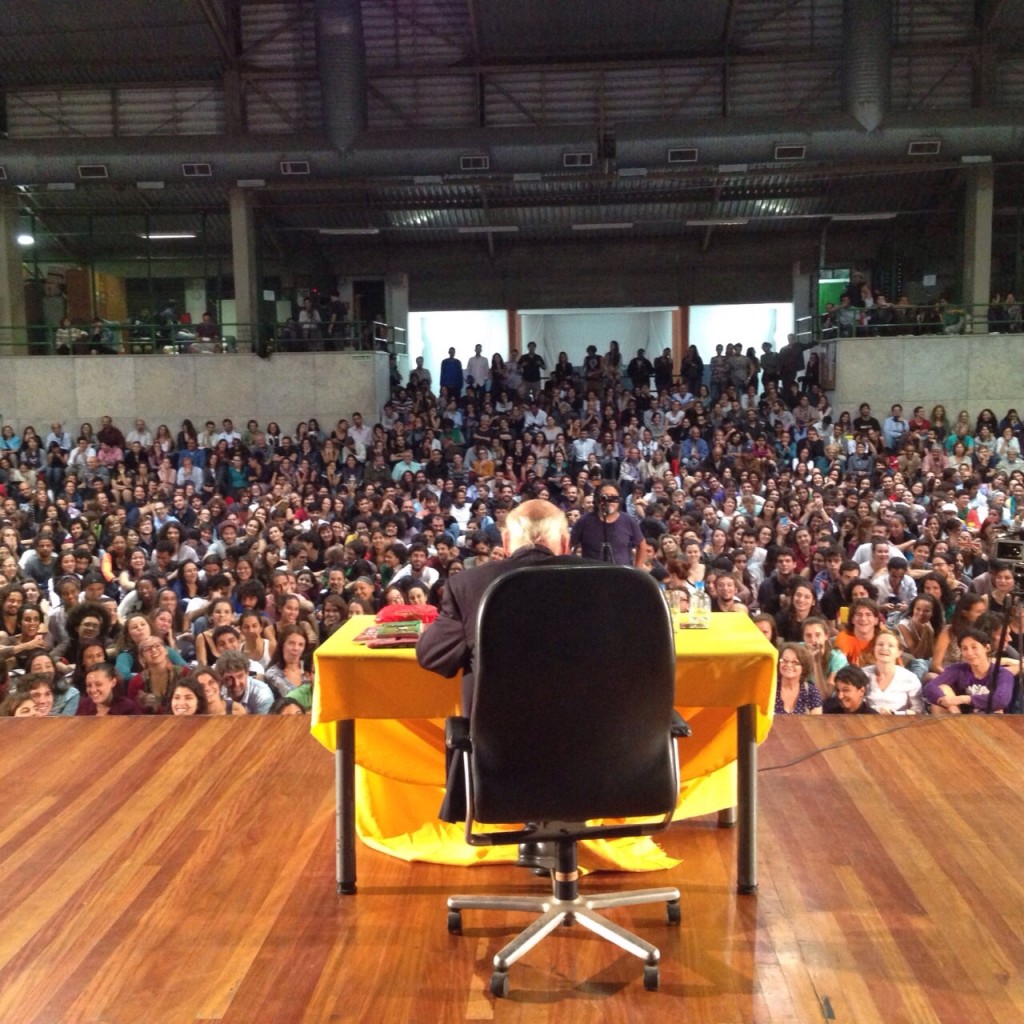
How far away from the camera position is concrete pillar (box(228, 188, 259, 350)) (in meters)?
14.8

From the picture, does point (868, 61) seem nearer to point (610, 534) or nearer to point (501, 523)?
point (501, 523)

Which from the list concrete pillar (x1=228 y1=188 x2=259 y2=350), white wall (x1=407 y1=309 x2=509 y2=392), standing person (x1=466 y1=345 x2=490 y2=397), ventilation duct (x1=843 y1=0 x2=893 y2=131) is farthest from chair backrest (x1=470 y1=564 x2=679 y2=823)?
white wall (x1=407 y1=309 x2=509 y2=392)

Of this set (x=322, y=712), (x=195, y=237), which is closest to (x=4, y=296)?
(x=195, y=237)

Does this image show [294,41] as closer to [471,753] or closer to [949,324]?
[949,324]

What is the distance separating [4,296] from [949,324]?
13.6 metres

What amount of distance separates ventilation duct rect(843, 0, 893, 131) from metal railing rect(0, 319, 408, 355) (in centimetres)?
705

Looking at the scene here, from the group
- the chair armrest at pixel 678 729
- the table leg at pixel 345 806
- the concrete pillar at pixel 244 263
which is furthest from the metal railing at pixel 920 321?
the chair armrest at pixel 678 729

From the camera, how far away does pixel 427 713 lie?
2.71 m

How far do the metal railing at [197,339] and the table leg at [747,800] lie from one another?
13.1m

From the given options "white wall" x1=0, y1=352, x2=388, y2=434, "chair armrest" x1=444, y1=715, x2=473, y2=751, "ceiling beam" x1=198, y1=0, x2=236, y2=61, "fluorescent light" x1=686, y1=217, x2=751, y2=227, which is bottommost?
"chair armrest" x1=444, y1=715, x2=473, y2=751

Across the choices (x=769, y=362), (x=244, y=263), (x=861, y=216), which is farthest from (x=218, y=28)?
(x=861, y=216)

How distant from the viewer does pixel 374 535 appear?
835 centimetres

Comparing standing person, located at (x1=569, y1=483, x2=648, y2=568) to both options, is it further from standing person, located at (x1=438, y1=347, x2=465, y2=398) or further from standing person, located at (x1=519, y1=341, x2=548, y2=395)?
standing person, located at (x1=438, y1=347, x2=465, y2=398)

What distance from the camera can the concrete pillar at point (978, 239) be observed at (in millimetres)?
14461
